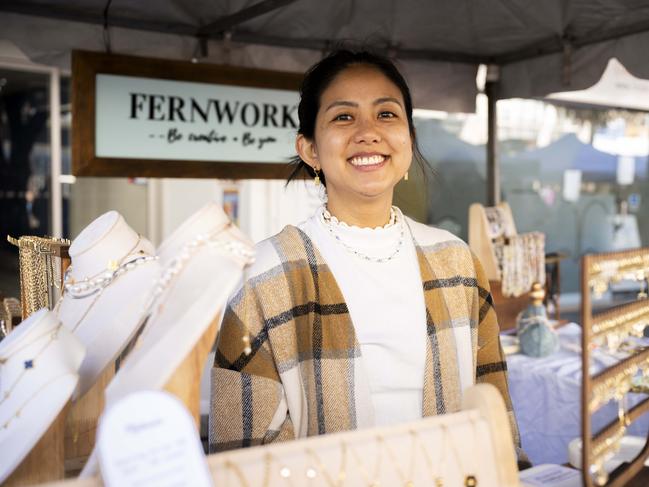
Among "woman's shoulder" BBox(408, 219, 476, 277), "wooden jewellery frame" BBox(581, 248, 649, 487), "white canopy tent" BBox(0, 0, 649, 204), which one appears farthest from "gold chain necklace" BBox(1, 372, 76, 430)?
"white canopy tent" BBox(0, 0, 649, 204)

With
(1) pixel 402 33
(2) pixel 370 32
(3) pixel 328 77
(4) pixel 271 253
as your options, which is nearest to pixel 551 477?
(4) pixel 271 253

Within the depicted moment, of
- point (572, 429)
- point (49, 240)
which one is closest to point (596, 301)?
point (49, 240)

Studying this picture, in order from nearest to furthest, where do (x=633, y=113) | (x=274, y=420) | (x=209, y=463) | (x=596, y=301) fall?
(x=209, y=463) → (x=596, y=301) → (x=274, y=420) → (x=633, y=113)

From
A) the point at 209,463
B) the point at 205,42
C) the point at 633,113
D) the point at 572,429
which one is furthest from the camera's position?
the point at 633,113

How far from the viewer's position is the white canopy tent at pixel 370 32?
2.94 m

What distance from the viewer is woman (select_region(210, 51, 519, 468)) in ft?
4.32

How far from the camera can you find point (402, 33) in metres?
3.38

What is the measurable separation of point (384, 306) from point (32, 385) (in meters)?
0.75

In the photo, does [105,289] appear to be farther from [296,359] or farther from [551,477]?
[551,477]

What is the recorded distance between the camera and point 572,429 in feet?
8.23

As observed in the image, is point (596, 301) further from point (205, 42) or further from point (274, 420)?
point (205, 42)

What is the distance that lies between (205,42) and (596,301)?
108 inches

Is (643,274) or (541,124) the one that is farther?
(541,124)

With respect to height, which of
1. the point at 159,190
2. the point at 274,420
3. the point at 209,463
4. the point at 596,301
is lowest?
the point at 274,420
